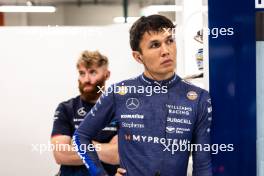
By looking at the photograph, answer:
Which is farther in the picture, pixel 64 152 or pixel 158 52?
pixel 64 152

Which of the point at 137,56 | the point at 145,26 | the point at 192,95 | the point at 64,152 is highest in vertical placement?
the point at 145,26

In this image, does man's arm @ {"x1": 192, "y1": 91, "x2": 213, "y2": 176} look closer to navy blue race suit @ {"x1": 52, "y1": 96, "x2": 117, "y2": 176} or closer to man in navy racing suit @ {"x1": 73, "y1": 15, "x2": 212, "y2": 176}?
man in navy racing suit @ {"x1": 73, "y1": 15, "x2": 212, "y2": 176}

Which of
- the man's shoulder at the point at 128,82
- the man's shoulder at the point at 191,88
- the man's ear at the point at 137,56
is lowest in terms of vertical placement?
the man's shoulder at the point at 191,88

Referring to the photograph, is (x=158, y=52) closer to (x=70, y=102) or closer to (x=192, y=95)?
(x=192, y=95)

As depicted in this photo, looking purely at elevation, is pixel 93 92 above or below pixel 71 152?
above

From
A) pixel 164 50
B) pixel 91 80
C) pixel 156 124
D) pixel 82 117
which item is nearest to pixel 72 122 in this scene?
pixel 82 117

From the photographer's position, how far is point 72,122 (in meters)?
1.47

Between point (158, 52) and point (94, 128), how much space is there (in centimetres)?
37

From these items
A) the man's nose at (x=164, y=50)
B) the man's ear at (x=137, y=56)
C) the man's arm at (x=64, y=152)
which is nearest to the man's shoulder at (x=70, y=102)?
the man's arm at (x=64, y=152)

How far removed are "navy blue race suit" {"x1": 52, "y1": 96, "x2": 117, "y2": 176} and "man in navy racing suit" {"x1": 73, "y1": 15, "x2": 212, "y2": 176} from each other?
0.14 ft

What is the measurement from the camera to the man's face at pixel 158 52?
4.56 ft

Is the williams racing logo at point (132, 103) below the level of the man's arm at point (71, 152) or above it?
above

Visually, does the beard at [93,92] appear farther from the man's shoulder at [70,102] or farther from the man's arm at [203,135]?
the man's arm at [203,135]

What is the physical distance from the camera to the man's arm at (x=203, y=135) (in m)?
1.39
